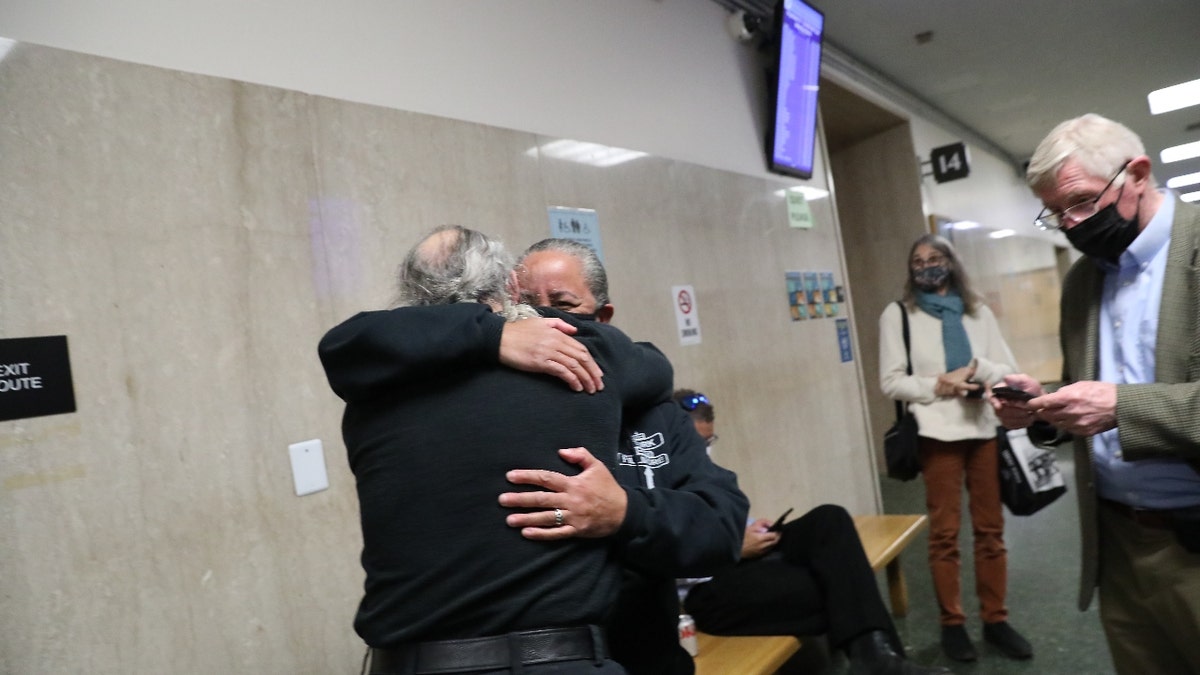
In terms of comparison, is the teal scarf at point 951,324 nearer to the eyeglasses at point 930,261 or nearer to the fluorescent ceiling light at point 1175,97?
the eyeglasses at point 930,261

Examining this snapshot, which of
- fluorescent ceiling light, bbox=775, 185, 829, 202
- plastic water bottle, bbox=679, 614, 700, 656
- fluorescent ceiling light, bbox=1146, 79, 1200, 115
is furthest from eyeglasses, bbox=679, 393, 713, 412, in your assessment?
fluorescent ceiling light, bbox=1146, 79, 1200, 115

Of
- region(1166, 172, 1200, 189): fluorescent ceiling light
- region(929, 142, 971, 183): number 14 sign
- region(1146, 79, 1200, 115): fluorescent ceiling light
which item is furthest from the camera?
region(1166, 172, 1200, 189): fluorescent ceiling light

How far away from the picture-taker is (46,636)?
1.46 metres

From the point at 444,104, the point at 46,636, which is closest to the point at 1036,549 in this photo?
the point at 444,104

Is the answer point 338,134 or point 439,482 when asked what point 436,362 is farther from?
point 338,134

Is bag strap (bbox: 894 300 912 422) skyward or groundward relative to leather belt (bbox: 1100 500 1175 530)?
skyward

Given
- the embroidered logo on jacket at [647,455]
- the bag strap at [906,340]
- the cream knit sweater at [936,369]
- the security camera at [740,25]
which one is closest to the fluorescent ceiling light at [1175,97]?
the security camera at [740,25]

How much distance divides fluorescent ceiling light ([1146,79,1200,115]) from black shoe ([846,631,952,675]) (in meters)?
8.62

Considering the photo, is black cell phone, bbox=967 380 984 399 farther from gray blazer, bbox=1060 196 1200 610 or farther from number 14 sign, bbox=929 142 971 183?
number 14 sign, bbox=929 142 971 183

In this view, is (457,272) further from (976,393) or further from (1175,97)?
(1175,97)

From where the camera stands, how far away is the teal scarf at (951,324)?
130 inches

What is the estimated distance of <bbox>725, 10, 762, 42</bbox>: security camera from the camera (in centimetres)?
432

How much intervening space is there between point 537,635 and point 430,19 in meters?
2.01

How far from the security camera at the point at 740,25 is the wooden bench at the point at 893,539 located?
8.47 feet
